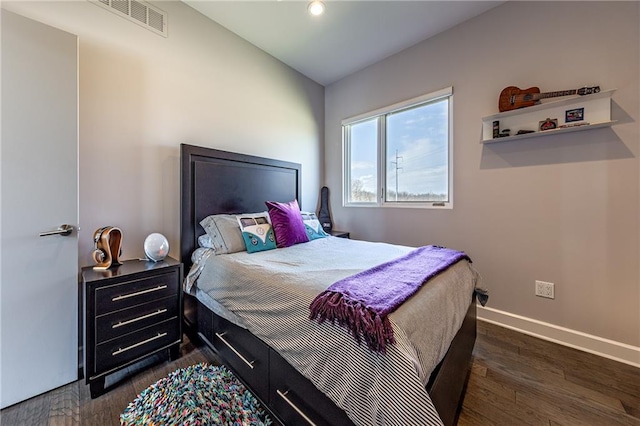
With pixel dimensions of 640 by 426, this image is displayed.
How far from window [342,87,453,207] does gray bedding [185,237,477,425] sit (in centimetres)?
119

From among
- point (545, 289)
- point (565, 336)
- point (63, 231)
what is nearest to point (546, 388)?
point (565, 336)

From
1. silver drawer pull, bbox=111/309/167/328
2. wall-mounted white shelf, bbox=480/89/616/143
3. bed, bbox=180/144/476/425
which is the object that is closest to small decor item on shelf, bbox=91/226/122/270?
A: silver drawer pull, bbox=111/309/167/328

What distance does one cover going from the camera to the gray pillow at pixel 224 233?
1963 millimetres

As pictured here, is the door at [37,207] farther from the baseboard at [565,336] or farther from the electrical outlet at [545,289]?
the electrical outlet at [545,289]

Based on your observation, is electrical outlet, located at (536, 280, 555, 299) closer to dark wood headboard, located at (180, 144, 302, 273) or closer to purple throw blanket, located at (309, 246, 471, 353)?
purple throw blanket, located at (309, 246, 471, 353)

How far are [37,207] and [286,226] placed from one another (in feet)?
5.14

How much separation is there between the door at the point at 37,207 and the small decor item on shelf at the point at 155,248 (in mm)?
372

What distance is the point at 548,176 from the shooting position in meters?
2.03

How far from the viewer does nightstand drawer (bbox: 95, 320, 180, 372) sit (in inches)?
56.2

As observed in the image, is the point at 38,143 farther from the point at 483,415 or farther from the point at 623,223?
the point at 623,223

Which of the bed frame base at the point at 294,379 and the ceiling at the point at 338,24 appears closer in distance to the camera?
the bed frame base at the point at 294,379

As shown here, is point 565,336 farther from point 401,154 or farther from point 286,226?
point 286,226

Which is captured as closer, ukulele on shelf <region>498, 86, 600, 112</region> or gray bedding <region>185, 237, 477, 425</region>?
gray bedding <region>185, 237, 477, 425</region>

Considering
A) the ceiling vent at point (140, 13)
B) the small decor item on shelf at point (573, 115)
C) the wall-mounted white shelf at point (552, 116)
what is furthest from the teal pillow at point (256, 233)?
the small decor item on shelf at point (573, 115)
